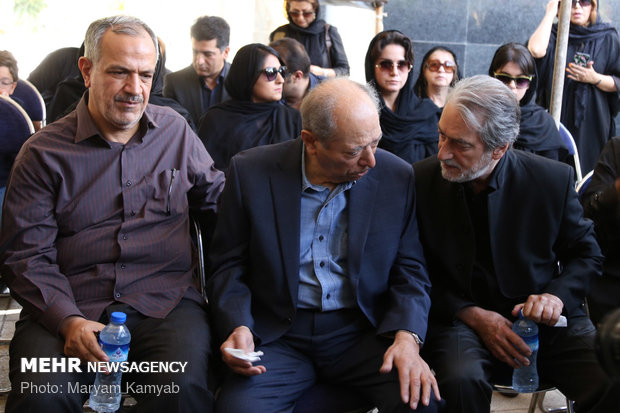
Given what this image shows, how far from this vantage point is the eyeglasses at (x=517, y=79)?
450 cm

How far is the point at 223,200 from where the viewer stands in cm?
272

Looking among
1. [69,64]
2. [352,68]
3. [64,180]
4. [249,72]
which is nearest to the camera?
[64,180]

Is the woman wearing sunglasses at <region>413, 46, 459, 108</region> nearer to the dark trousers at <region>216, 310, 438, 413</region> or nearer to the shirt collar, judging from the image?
the shirt collar

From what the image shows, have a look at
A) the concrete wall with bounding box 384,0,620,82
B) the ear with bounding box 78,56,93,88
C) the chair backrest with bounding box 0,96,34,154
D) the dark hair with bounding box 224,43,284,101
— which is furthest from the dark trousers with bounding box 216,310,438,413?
the concrete wall with bounding box 384,0,620,82

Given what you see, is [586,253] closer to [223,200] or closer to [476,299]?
[476,299]

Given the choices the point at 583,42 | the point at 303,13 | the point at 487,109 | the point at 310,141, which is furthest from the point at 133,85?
the point at 583,42

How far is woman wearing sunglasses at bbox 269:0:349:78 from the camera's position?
238 inches

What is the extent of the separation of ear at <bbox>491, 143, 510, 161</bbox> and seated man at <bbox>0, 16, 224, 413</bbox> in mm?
1177

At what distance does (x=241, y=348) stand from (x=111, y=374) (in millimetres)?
463

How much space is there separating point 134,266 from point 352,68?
5.37m

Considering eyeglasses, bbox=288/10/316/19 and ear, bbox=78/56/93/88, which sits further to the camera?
eyeglasses, bbox=288/10/316/19

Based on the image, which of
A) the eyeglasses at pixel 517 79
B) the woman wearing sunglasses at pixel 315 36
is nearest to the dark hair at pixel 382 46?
the eyeglasses at pixel 517 79

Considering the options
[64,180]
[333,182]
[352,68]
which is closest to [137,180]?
[64,180]

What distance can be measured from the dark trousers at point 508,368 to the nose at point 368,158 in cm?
74
